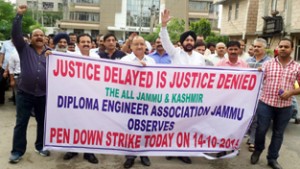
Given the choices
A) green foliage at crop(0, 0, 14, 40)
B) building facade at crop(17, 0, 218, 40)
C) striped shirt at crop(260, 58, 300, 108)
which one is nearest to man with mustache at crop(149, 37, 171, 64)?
striped shirt at crop(260, 58, 300, 108)

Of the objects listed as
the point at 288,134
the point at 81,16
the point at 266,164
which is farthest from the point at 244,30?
the point at 81,16

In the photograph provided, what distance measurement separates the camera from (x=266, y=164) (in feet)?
16.4

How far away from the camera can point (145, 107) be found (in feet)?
14.0

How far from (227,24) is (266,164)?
27.0 meters

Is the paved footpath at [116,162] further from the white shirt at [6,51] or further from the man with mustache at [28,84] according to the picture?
the white shirt at [6,51]

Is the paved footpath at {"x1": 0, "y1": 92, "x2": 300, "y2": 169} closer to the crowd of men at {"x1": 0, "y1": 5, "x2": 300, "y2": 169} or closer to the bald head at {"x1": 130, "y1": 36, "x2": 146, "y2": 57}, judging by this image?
the crowd of men at {"x1": 0, "y1": 5, "x2": 300, "y2": 169}

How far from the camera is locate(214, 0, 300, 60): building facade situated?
20.1m

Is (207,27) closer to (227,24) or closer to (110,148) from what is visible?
(227,24)

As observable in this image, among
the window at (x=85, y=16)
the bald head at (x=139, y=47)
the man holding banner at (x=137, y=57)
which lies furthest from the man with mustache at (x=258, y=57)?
the window at (x=85, y=16)

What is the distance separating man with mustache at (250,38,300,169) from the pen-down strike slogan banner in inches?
9.0

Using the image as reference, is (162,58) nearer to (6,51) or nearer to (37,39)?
(37,39)

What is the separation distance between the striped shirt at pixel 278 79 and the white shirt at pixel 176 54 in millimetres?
973

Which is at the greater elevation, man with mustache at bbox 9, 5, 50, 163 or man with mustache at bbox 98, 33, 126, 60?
man with mustache at bbox 98, 33, 126, 60

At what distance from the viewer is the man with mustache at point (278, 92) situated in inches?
179
